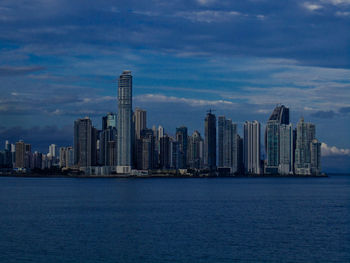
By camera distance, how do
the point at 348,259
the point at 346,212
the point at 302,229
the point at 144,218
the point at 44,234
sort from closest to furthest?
the point at 348,259 → the point at 44,234 → the point at 302,229 → the point at 144,218 → the point at 346,212

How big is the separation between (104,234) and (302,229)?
52.3ft

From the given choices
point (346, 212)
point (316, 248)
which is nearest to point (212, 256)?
point (316, 248)

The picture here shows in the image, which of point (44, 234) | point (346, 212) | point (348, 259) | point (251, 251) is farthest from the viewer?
point (346, 212)

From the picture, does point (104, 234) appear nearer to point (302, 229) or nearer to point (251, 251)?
point (251, 251)

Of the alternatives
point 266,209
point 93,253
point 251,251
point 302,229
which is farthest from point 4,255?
point 266,209

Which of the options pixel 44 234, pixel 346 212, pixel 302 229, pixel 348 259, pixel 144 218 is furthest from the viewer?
pixel 346 212

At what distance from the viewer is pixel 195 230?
152 feet

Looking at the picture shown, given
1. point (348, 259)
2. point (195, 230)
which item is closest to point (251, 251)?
point (348, 259)

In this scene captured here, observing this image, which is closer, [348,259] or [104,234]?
[348,259]

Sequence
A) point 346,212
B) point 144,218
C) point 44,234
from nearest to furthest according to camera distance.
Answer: point 44,234
point 144,218
point 346,212

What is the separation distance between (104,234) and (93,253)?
25.4ft

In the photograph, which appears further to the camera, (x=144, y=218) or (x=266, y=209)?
(x=266, y=209)

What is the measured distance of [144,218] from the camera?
56188mm

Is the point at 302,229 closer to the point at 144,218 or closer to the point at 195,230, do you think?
the point at 195,230
